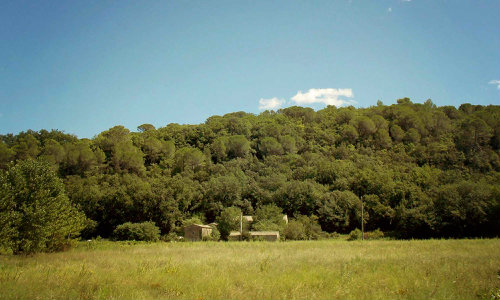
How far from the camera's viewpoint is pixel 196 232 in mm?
38531

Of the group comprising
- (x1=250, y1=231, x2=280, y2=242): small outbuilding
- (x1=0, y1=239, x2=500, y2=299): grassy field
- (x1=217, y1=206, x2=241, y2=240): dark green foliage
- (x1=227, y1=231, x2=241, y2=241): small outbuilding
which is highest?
(x1=0, y1=239, x2=500, y2=299): grassy field

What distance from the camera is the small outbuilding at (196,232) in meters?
37.7

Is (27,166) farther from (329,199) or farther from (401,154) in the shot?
(401,154)

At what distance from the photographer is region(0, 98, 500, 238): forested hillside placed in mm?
39438

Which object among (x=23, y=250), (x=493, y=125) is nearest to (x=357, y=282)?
(x=23, y=250)

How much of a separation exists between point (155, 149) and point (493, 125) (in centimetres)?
5920

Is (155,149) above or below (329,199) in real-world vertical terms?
above

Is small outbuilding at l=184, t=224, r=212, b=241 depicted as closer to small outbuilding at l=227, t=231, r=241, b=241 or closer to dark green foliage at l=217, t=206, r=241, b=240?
dark green foliage at l=217, t=206, r=241, b=240

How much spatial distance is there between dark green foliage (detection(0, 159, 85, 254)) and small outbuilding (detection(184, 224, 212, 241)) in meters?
17.5

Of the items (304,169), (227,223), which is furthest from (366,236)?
(304,169)

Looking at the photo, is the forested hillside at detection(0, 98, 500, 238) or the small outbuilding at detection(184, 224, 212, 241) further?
the forested hillside at detection(0, 98, 500, 238)

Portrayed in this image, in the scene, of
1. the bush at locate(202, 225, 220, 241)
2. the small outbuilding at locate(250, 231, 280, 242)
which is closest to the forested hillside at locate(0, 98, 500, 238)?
the bush at locate(202, 225, 220, 241)

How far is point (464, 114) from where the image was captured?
68.7 metres

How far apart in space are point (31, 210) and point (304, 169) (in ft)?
140
